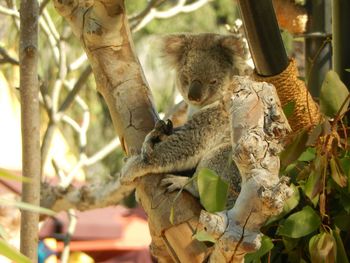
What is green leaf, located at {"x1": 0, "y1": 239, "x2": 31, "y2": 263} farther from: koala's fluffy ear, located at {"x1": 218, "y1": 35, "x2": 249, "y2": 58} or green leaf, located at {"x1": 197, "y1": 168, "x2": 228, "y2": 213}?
koala's fluffy ear, located at {"x1": 218, "y1": 35, "x2": 249, "y2": 58}

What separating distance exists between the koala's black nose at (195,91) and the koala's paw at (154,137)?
25 centimetres

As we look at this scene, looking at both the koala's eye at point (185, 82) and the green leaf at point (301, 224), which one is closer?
the green leaf at point (301, 224)

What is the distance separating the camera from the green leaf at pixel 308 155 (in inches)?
49.8

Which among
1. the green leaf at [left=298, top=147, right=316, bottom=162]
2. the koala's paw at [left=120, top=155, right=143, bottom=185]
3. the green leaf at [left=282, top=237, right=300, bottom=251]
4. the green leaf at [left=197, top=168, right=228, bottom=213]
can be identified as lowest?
the green leaf at [left=282, top=237, right=300, bottom=251]

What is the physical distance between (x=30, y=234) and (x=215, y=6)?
4434 mm

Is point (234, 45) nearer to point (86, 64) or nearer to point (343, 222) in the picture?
point (343, 222)

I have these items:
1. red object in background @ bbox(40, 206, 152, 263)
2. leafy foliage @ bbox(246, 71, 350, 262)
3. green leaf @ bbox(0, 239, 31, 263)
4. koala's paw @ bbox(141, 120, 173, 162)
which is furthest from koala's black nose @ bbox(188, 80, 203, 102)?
red object in background @ bbox(40, 206, 152, 263)

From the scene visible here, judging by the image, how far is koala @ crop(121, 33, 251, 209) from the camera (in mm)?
1495

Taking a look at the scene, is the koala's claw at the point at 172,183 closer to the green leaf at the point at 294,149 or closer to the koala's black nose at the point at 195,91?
the green leaf at the point at 294,149

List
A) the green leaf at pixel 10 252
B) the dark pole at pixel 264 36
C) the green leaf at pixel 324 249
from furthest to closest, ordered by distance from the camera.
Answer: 1. the dark pole at pixel 264 36
2. the green leaf at pixel 324 249
3. the green leaf at pixel 10 252

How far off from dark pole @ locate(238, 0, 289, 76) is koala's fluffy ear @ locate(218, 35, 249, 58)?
1.43 ft

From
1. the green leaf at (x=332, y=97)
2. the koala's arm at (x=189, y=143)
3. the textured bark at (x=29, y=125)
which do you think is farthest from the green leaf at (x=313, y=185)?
the textured bark at (x=29, y=125)

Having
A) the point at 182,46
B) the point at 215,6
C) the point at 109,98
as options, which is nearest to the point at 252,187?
the point at 109,98

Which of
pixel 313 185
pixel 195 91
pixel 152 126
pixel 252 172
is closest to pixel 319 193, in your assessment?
pixel 313 185
